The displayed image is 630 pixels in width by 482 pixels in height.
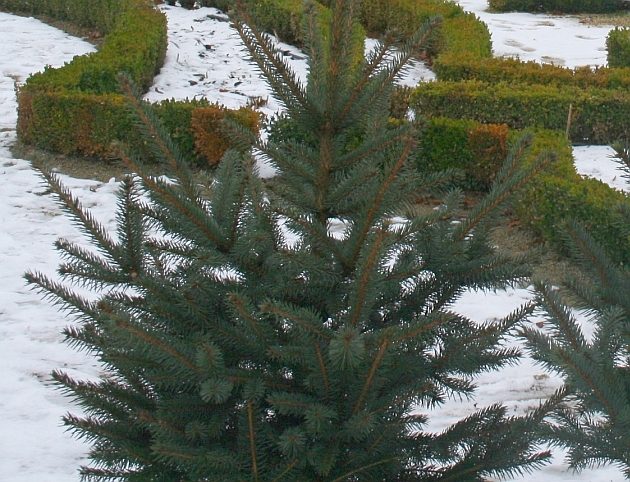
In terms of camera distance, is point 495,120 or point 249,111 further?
point 495,120

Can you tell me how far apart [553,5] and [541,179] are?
478 inches

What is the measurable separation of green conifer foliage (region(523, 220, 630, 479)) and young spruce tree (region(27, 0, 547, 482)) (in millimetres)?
210

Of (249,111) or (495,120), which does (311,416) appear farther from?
(495,120)

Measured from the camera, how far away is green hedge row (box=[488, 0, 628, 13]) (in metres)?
17.8

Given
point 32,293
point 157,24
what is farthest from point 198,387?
point 157,24

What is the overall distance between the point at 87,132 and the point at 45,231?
6.04 feet

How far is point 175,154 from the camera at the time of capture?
9.32 ft

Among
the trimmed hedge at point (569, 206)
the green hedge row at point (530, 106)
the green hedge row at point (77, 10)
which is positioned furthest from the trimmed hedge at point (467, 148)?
the green hedge row at point (77, 10)

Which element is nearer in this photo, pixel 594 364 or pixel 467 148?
pixel 594 364

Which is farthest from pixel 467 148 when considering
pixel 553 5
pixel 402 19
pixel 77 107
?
pixel 553 5

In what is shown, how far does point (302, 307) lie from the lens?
270cm

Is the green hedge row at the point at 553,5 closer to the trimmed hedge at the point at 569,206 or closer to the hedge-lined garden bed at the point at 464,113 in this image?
the hedge-lined garden bed at the point at 464,113

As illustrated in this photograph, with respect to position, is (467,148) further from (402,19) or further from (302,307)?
(402,19)

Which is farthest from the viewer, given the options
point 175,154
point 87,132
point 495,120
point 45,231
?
point 495,120
